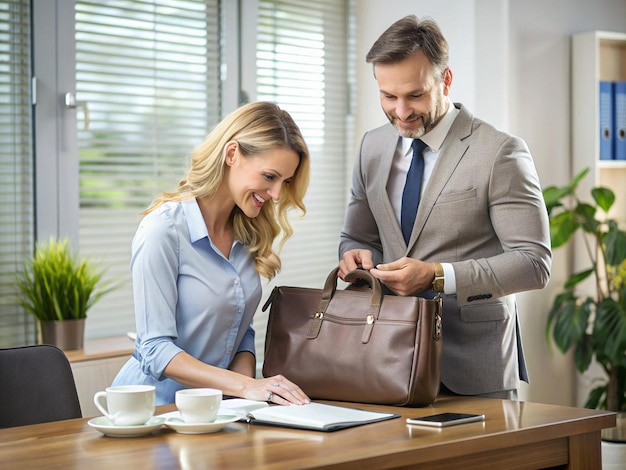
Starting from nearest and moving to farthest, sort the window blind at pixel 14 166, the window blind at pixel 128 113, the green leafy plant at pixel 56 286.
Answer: the green leafy plant at pixel 56 286, the window blind at pixel 14 166, the window blind at pixel 128 113

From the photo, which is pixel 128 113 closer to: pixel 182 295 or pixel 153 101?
pixel 153 101

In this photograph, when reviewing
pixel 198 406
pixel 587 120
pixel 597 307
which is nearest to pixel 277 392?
pixel 198 406

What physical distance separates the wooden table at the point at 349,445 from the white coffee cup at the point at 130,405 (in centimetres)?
4

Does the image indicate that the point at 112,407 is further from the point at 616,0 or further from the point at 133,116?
the point at 616,0

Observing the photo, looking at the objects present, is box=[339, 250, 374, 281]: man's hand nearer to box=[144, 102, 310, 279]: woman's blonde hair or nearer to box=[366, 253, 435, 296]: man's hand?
box=[366, 253, 435, 296]: man's hand

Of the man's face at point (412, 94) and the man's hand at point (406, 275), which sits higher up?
the man's face at point (412, 94)

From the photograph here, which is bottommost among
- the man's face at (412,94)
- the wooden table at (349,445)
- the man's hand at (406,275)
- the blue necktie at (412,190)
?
the wooden table at (349,445)

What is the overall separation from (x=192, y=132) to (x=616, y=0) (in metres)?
2.47

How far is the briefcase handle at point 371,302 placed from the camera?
215cm

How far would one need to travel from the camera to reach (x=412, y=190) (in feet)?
8.14

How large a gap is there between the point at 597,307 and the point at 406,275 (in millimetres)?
2407

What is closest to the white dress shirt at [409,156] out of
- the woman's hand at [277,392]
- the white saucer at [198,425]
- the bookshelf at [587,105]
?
the woman's hand at [277,392]

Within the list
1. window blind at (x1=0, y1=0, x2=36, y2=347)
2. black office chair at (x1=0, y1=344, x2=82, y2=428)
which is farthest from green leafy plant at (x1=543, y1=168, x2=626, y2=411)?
black office chair at (x1=0, y1=344, x2=82, y2=428)

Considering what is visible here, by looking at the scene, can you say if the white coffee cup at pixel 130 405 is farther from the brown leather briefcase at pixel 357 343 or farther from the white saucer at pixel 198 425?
the brown leather briefcase at pixel 357 343
